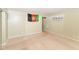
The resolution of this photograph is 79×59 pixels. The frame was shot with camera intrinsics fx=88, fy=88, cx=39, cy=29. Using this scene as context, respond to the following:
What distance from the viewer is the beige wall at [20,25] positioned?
65.5 inches

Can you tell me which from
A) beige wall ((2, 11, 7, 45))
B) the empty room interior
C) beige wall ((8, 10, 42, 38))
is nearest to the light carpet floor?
the empty room interior

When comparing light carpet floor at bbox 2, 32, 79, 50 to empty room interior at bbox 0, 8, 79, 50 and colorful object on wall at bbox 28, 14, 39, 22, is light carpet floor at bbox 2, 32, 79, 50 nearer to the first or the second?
empty room interior at bbox 0, 8, 79, 50

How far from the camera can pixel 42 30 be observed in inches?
77.7

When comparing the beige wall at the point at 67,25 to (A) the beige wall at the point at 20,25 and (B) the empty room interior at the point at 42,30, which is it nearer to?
(B) the empty room interior at the point at 42,30

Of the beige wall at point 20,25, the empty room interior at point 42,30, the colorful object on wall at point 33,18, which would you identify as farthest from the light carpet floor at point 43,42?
the colorful object on wall at point 33,18

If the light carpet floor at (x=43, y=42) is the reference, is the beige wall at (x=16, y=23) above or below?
above

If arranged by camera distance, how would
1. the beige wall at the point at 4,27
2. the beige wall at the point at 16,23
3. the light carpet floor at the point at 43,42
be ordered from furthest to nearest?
the light carpet floor at the point at 43,42
the beige wall at the point at 16,23
the beige wall at the point at 4,27

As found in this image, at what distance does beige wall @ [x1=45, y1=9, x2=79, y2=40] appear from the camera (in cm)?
181

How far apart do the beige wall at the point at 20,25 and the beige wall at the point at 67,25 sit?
25 centimetres

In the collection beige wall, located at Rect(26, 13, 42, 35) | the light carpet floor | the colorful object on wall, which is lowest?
the light carpet floor

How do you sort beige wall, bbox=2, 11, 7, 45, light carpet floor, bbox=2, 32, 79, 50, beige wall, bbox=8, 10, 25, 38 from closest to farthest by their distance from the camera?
beige wall, bbox=2, 11, 7, 45
beige wall, bbox=8, 10, 25, 38
light carpet floor, bbox=2, 32, 79, 50

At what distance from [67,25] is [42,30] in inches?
22.0

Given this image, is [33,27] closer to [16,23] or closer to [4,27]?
[16,23]

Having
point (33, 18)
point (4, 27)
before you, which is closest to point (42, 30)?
point (33, 18)
